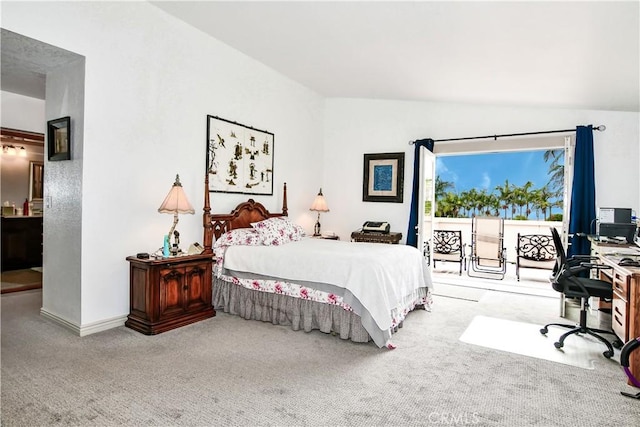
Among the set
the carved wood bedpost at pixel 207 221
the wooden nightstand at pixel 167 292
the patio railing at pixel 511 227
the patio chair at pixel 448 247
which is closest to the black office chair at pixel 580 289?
the patio chair at pixel 448 247

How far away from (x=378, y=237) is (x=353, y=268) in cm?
262

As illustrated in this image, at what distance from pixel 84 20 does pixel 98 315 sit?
261cm

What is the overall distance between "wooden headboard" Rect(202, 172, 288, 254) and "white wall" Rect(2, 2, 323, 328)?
0.17 meters

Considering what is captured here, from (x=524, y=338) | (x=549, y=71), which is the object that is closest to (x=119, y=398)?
(x=524, y=338)

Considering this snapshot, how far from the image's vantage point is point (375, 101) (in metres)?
6.12

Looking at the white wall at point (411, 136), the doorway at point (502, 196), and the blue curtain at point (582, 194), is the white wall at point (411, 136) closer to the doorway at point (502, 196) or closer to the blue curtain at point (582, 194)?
the blue curtain at point (582, 194)

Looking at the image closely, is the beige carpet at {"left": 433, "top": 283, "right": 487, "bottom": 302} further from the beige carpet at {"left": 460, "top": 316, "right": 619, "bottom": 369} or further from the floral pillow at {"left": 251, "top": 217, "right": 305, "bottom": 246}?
the floral pillow at {"left": 251, "top": 217, "right": 305, "bottom": 246}

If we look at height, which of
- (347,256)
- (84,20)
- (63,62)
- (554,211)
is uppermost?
(84,20)

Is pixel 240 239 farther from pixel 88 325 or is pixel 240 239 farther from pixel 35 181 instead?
pixel 35 181

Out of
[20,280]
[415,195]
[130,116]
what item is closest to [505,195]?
[415,195]

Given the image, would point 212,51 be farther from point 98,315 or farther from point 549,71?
point 549,71

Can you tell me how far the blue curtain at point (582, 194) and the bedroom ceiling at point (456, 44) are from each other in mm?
456

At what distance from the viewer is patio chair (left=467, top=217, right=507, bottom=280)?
6.12m

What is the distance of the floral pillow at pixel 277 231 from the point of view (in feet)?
13.2
